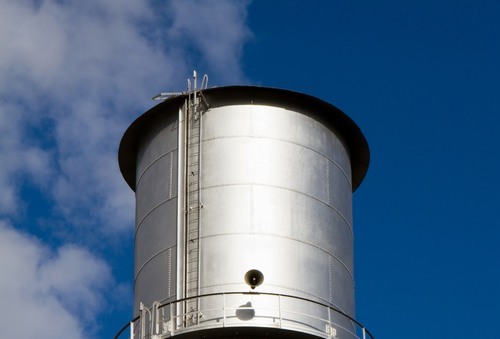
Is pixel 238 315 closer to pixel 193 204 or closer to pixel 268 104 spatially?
pixel 193 204

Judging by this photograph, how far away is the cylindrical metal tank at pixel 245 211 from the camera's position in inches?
1087

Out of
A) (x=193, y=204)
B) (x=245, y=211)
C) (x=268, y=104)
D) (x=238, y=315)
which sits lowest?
(x=238, y=315)

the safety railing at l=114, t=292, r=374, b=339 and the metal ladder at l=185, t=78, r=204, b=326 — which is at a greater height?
the metal ladder at l=185, t=78, r=204, b=326

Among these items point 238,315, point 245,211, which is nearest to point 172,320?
point 238,315

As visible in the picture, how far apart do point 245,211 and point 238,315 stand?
8.39ft

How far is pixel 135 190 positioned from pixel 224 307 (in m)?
5.61

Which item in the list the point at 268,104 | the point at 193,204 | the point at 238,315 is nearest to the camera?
the point at 238,315

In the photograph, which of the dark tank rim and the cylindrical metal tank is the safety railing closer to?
the cylindrical metal tank

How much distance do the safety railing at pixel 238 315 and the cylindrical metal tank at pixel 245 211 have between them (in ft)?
0.08

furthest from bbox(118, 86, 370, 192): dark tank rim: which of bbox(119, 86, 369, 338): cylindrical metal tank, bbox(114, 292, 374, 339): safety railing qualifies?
bbox(114, 292, 374, 339): safety railing

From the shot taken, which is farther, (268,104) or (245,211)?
(268,104)

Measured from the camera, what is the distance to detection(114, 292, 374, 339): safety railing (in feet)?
89.0

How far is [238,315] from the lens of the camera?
2717 cm

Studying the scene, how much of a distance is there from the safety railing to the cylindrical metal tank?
0.08ft
